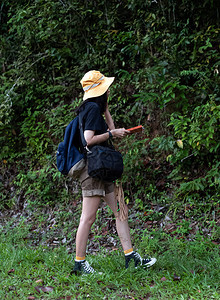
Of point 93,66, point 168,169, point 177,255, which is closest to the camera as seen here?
point 177,255

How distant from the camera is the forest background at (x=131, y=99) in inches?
221

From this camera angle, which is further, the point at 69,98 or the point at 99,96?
the point at 69,98

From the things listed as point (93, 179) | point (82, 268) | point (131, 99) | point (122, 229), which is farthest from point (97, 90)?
point (131, 99)

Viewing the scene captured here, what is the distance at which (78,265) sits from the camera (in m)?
3.92

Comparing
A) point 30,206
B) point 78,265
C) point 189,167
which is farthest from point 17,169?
point 78,265

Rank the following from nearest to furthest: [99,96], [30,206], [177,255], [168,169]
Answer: [99,96] → [177,255] → [168,169] → [30,206]

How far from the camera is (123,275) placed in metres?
3.78

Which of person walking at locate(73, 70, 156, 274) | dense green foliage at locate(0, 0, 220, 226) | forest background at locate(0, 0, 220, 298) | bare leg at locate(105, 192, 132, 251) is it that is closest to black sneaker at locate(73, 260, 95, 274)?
person walking at locate(73, 70, 156, 274)

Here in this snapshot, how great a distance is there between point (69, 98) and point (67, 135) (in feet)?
14.5

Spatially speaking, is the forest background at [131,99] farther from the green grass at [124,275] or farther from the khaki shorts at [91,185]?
the khaki shorts at [91,185]

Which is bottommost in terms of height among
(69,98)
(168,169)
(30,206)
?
(30,206)

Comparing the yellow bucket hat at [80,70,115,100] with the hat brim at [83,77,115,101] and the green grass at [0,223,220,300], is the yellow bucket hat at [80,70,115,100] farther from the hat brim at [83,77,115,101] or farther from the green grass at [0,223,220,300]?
the green grass at [0,223,220,300]

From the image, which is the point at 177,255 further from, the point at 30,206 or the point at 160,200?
the point at 30,206

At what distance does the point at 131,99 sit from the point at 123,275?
429 centimetres
